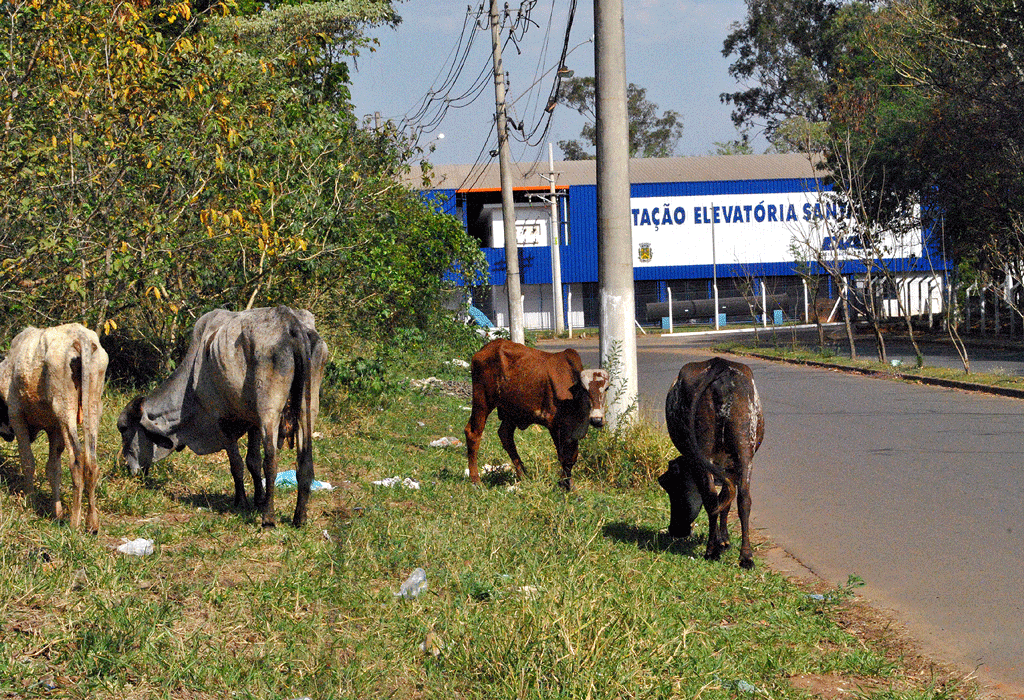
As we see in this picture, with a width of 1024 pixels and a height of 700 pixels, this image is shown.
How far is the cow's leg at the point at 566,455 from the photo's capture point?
916cm

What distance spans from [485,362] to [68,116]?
451 cm

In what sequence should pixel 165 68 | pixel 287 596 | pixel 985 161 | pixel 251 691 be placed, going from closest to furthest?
pixel 251 691 < pixel 287 596 < pixel 165 68 < pixel 985 161

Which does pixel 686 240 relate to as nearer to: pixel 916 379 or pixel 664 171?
pixel 664 171

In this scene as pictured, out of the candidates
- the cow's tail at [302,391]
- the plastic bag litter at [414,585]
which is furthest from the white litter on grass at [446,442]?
the plastic bag litter at [414,585]

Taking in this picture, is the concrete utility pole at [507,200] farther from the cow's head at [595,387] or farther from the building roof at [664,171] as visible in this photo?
the building roof at [664,171]

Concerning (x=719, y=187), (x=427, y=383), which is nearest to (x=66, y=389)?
(x=427, y=383)

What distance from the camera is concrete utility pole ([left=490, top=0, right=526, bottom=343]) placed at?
22.0 m

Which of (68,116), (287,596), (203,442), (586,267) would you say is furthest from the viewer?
(586,267)

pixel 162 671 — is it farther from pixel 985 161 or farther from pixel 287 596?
pixel 985 161

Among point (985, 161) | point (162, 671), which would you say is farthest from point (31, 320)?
point (985, 161)

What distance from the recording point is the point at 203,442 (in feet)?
27.1

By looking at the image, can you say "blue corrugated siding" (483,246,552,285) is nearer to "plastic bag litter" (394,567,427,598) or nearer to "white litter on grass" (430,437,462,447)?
"white litter on grass" (430,437,462,447)

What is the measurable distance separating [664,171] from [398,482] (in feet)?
172

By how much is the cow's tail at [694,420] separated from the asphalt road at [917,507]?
104cm
